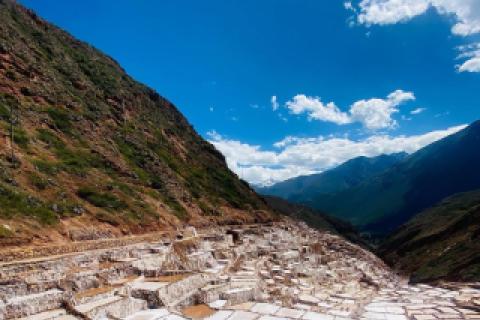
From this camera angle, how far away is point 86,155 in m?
50.8

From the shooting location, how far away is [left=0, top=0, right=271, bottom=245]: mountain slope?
116ft

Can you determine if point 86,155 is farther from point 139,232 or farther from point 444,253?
point 444,253

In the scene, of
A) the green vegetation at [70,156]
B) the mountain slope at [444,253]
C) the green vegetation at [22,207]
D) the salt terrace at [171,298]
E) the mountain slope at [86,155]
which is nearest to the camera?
the salt terrace at [171,298]

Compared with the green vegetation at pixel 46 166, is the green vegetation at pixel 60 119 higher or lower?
higher

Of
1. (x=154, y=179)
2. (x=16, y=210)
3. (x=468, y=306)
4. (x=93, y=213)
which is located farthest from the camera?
(x=154, y=179)

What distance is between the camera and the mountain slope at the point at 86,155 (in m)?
35.4

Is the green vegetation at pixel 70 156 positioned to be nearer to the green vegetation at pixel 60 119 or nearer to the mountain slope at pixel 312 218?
the green vegetation at pixel 60 119

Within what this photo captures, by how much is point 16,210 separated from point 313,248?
111 ft

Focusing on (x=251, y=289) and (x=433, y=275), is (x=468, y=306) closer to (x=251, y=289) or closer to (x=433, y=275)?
(x=251, y=289)

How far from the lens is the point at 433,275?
4119 centimetres

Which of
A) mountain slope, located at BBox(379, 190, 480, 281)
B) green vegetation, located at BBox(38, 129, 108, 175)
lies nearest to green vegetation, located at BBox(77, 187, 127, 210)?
green vegetation, located at BBox(38, 129, 108, 175)

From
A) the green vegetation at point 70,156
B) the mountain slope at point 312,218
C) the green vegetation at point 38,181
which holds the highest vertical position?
the green vegetation at point 70,156

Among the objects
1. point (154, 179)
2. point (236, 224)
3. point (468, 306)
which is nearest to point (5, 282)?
point (468, 306)

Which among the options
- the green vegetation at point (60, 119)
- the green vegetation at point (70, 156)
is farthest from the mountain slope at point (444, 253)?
the green vegetation at point (60, 119)
